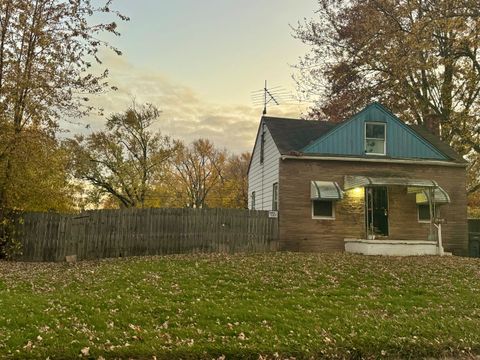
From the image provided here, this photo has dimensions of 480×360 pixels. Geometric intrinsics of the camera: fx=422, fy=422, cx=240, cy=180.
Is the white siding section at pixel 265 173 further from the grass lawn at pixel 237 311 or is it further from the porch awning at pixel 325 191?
the grass lawn at pixel 237 311

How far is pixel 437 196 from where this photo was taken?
718 inches

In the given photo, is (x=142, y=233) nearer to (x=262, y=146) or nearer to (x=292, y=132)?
(x=262, y=146)

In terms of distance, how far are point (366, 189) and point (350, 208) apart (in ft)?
3.74

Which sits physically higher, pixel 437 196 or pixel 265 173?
pixel 265 173

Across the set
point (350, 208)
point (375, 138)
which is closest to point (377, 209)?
point (350, 208)

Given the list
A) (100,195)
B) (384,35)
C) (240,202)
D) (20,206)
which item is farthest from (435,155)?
(240,202)

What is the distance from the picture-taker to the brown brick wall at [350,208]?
17.6m

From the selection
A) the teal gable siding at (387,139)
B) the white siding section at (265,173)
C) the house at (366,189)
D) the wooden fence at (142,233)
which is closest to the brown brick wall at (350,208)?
the house at (366,189)

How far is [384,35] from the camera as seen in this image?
67.9ft

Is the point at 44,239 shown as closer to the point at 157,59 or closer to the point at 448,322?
the point at 157,59

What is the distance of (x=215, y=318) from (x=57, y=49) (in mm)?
11277

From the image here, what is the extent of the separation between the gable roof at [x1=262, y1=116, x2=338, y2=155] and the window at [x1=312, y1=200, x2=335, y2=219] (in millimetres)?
2470

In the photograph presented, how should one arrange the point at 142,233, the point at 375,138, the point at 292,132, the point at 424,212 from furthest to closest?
1. the point at 292,132
2. the point at 375,138
3. the point at 424,212
4. the point at 142,233

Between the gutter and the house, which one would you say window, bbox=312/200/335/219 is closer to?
the house
